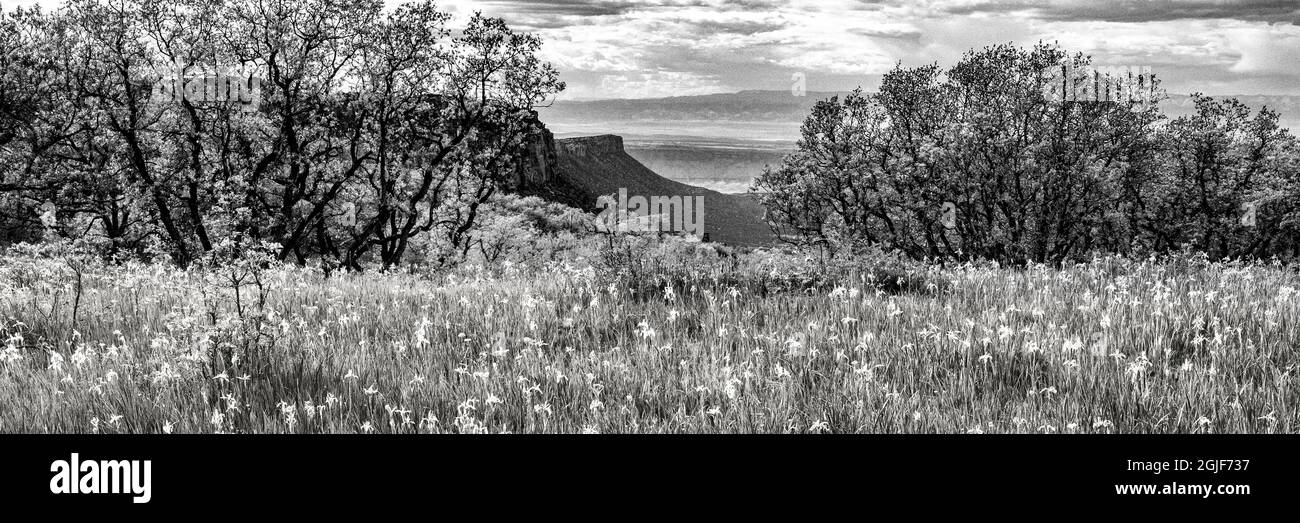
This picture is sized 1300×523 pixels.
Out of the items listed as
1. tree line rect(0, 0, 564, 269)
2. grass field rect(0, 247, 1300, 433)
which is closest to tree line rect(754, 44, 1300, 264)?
tree line rect(0, 0, 564, 269)

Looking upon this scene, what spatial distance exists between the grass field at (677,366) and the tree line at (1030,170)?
26.3 m

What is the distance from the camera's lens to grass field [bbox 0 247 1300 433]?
346 centimetres

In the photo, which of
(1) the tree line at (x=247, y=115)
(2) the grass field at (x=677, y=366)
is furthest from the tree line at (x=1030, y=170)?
(2) the grass field at (x=677, y=366)

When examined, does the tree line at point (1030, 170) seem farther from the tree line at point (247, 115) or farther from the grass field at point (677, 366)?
the grass field at point (677, 366)

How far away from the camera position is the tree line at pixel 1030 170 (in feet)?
116

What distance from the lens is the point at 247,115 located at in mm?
31500

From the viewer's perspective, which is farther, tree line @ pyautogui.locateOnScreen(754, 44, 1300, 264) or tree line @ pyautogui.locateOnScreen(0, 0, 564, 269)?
tree line @ pyautogui.locateOnScreen(754, 44, 1300, 264)

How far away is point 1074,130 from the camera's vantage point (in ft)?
117

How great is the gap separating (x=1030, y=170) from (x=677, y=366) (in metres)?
35.9

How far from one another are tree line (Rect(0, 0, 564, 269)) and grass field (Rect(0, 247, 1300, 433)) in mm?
21711

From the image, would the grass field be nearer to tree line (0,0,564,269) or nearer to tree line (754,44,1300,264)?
tree line (0,0,564,269)

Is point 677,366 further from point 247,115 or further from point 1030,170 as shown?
point 1030,170
